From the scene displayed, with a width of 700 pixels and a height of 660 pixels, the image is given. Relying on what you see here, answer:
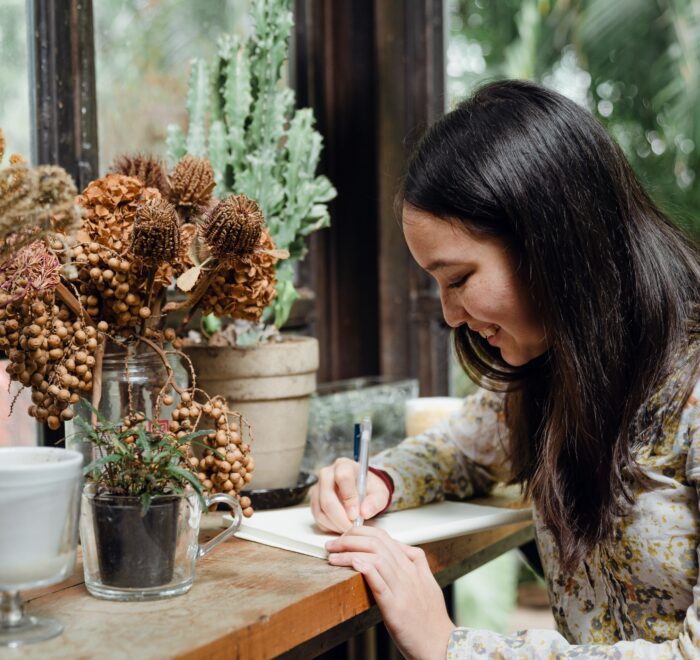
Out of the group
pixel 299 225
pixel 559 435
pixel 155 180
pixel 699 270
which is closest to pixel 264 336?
pixel 299 225

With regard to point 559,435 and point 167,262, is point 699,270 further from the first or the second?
point 167,262

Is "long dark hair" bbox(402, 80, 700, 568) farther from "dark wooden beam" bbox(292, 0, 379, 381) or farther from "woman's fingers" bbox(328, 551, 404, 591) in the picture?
"dark wooden beam" bbox(292, 0, 379, 381)

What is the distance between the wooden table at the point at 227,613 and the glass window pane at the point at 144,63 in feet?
2.63

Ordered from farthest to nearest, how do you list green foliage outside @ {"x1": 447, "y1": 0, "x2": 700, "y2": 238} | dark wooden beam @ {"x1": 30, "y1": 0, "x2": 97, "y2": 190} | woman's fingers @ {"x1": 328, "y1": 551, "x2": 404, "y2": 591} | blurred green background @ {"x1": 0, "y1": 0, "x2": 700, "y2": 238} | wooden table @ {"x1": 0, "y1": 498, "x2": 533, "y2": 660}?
green foliage outside @ {"x1": 447, "y1": 0, "x2": 700, "y2": 238}, blurred green background @ {"x1": 0, "y1": 0, "x2": 700, "y2": 238}, dark wooden beam @ {"x1": 30, "y1": 0, "x2": 97, "y2": 190}, woman's fingers @ {"x1": 328, "y1": 551, "x2": 404, "y2": 591}, wooden table @ {"x1": 0, "y1": 498, "x2": 533, "y2": 660}

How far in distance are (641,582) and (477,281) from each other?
39 cm

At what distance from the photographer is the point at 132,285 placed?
1004mm

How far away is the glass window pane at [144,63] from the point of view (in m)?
1.50

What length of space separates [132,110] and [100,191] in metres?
0.61

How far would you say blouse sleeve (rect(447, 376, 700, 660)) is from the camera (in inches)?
35.3

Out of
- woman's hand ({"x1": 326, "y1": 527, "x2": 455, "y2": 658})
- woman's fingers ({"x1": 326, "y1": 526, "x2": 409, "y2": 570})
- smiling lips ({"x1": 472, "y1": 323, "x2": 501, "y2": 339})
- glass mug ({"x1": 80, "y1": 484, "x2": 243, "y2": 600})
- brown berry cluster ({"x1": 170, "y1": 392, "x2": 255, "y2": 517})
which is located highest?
smiling lips ({"x1": 472, "y1": 323, "x2": 501, "y2": 339})

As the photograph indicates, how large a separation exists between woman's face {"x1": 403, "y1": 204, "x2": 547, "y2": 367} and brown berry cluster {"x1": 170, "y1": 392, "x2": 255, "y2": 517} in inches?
12.0

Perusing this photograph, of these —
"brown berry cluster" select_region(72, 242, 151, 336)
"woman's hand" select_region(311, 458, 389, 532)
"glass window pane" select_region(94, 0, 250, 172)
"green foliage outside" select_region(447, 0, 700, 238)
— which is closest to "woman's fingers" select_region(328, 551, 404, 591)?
"woman's hand" select_region(311, 458, 389, 532)

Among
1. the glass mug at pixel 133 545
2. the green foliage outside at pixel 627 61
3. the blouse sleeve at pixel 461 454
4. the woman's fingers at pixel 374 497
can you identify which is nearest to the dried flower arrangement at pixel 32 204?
the glass mug at pixel 133 545

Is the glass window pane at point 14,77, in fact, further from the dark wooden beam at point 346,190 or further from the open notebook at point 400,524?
the dark wooden beam at point 346,190
